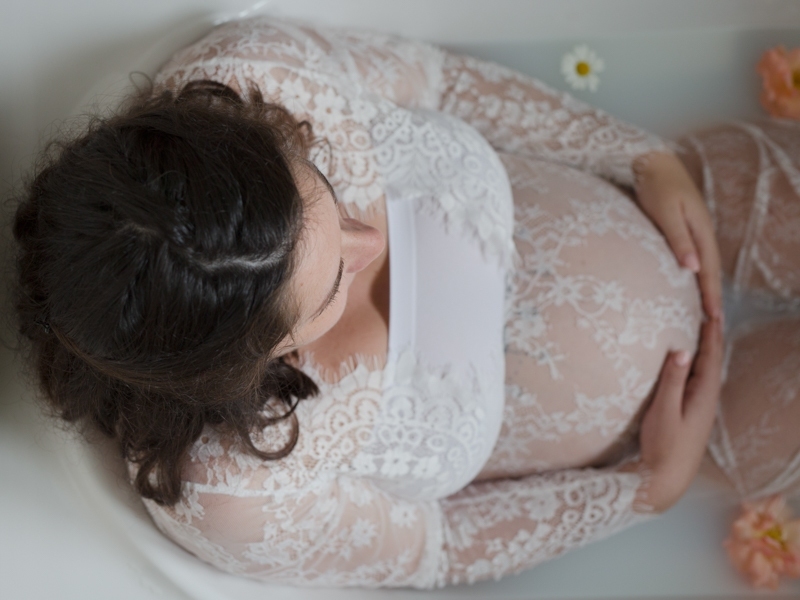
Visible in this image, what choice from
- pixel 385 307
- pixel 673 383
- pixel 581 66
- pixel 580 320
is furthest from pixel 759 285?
pixel 385 307

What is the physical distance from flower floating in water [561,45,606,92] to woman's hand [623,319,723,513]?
56cm

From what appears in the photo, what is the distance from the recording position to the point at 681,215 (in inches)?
41.2

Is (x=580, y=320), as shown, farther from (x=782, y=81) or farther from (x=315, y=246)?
(x=782, y=81)

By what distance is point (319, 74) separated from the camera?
2.70 ft

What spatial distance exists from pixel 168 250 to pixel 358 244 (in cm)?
22

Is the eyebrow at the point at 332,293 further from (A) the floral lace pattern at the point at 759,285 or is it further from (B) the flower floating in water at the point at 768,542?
(B) the flower floating in water at the point at 768,542

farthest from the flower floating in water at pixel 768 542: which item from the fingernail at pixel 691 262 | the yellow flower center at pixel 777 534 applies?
the fingernail at pixel 691 262

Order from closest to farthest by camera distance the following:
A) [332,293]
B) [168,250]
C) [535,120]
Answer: [168,250] → [332,293] → [535,120]

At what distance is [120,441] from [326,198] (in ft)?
1.26

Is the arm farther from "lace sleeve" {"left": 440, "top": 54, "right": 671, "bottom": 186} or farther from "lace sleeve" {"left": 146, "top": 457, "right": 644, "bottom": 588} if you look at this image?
"lace sleeve" {"left": 440, "top": 54, "right": 671, "bottom": 186}

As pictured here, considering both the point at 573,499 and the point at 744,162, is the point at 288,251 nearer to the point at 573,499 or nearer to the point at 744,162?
the point at 573,499

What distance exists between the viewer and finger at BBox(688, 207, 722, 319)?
105 cm

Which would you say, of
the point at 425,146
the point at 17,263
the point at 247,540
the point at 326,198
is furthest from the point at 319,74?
the point at 247,540

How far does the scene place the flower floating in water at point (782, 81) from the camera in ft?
4.07
